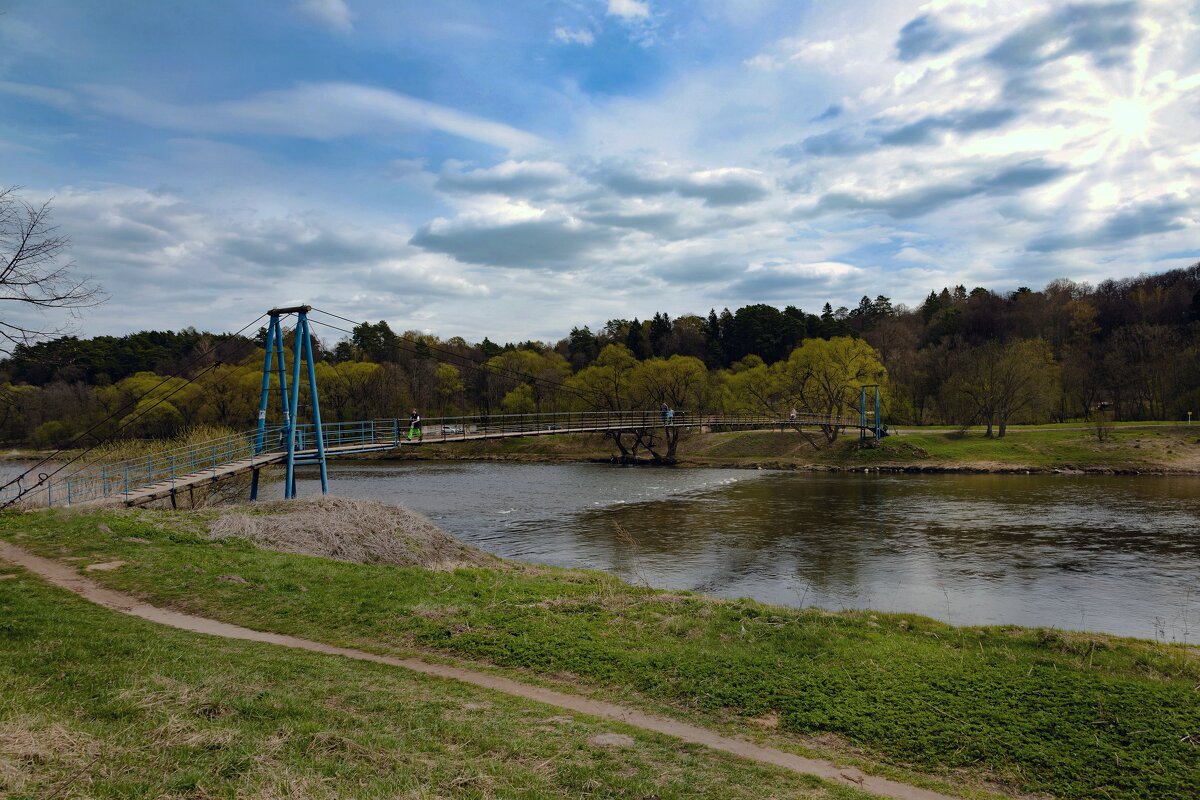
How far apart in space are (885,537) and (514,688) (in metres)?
21.1

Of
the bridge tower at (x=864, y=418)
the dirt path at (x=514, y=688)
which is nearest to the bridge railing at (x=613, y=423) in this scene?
the bridge tower at (x=864, y=418)

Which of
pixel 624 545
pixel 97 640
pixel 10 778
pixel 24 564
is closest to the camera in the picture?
pixel 10 778

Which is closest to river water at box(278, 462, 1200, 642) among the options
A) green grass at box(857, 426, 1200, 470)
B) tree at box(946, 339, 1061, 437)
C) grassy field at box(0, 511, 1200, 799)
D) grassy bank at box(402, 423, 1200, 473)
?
grassy bank at box(402, 423, 1200, 473)

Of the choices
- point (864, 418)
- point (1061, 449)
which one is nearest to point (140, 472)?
point (864, 418)

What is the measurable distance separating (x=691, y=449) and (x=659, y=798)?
61.0 meters

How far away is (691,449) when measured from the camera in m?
66.2

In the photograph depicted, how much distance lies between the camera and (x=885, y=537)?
86.1 ft

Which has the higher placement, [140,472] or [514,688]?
[140,472]

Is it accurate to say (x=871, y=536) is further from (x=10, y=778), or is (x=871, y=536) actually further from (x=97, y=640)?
(x=10, y=778)

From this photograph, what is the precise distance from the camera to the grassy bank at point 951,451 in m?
48.2

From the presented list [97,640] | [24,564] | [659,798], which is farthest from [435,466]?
[659,798]

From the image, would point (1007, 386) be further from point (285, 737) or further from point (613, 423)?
point (285, 737)

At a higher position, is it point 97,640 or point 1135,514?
point 97,640

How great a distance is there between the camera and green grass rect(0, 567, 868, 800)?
529 centimetres
